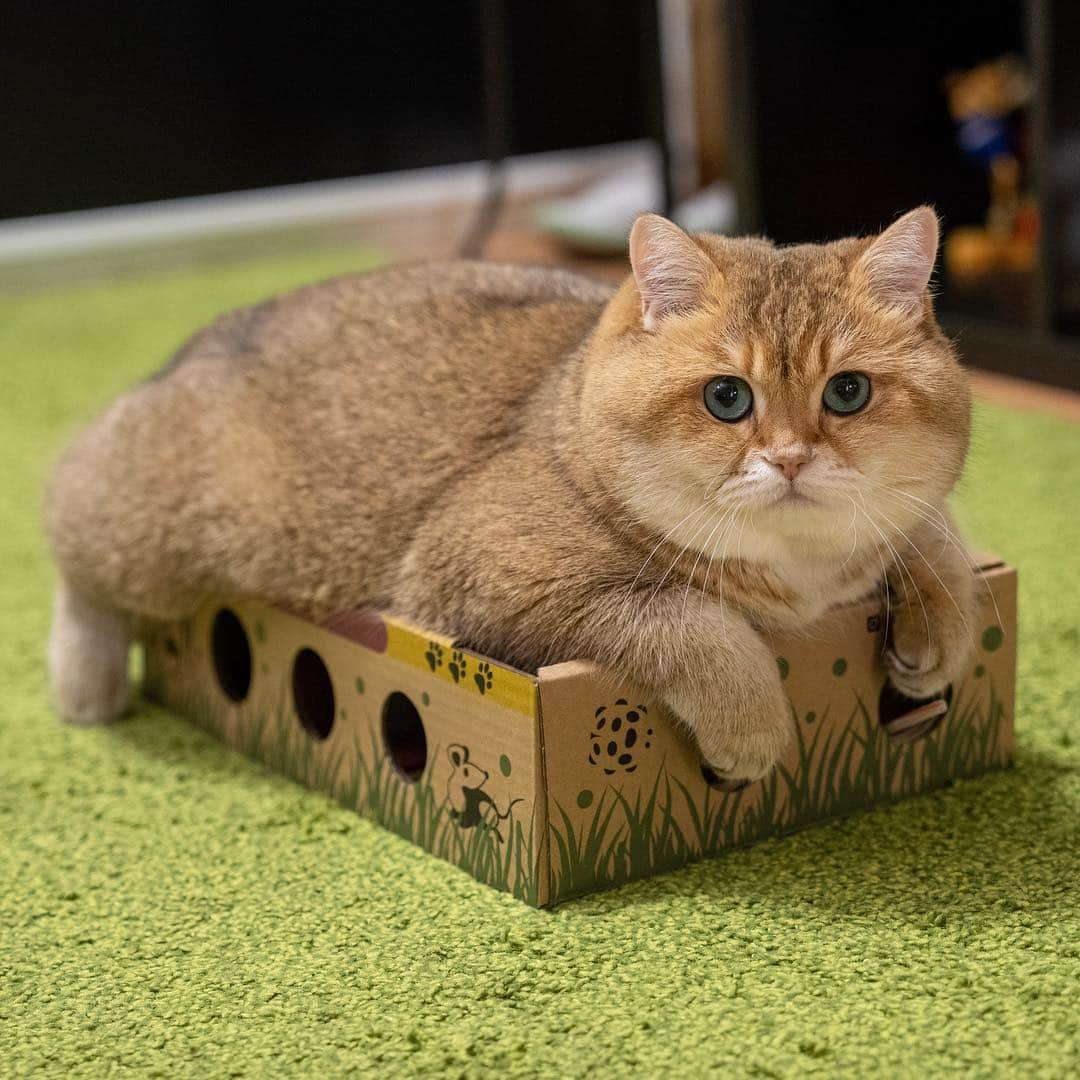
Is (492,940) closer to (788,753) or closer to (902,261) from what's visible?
(788,753)

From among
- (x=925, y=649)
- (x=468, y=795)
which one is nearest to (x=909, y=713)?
(x=925, y=649)

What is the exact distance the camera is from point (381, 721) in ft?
5.01

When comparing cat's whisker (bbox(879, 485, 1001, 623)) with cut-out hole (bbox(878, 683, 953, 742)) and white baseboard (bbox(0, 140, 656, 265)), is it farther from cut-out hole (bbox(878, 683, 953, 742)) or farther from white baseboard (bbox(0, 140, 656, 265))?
white baseboard (bbox(0, 140, 656, 265))

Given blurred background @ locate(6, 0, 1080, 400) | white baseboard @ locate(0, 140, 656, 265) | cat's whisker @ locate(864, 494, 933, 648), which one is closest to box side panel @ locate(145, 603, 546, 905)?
cat's whisker @ locate(864, 494, 933, 648)

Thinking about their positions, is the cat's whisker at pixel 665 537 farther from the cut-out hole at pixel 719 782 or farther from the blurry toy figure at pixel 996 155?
the blurry toy figure at pixel 996 155

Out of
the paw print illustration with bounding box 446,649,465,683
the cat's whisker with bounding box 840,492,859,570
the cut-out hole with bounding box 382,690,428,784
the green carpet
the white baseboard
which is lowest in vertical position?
the green carpet

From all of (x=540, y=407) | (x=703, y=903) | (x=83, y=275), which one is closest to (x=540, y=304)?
(x=540, y=407)

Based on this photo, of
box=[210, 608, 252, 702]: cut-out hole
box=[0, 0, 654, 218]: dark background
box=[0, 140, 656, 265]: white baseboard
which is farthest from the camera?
box=[0, 140, 656, 265]: white baseboard

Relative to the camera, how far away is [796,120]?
131 inches

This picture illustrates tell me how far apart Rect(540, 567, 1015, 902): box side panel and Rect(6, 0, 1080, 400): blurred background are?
1420 mm

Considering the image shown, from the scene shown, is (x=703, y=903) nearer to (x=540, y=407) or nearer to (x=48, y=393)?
(x=540, y=407)

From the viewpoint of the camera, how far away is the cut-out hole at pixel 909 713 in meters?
1.51

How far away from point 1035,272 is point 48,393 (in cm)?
192

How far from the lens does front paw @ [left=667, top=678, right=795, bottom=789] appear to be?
1.34 metres
